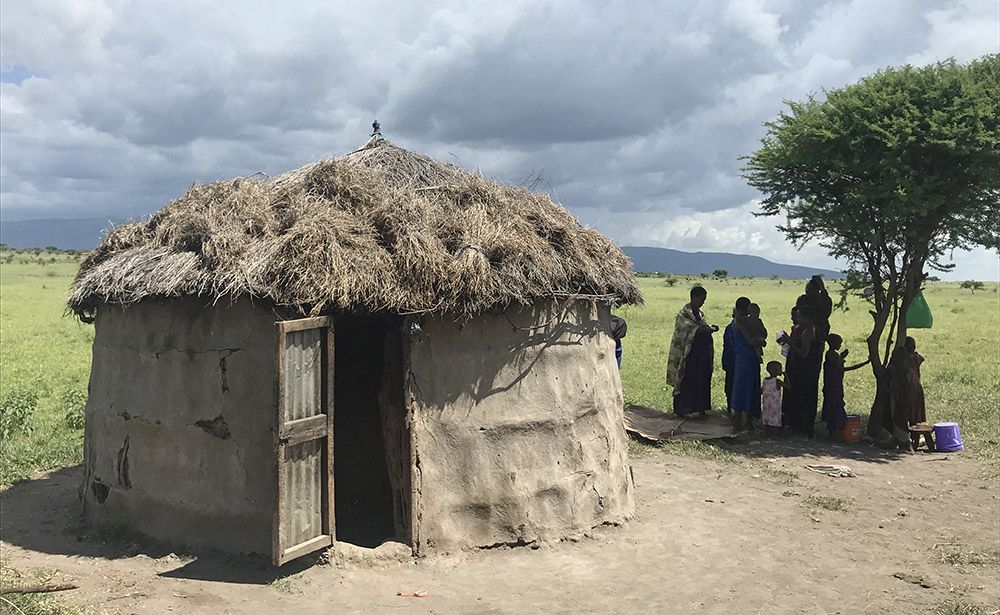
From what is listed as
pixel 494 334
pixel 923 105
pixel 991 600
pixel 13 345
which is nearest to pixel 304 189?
pixel 494 334

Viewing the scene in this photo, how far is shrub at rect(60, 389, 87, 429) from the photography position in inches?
478

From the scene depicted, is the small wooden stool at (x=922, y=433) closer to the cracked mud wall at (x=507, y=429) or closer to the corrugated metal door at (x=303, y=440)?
the cracked mud wall at (x=507, y=429)

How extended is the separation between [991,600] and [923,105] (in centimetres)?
828

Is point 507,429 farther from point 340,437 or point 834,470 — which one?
point 834,470

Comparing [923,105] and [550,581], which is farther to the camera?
[923,105]

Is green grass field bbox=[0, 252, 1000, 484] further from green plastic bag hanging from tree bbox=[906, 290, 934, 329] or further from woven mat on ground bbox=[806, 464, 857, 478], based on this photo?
woven mat on ground bbox=[806, 464, 857, 478]

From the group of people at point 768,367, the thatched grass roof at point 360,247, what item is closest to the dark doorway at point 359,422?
the thatched grass roof at point 360,247

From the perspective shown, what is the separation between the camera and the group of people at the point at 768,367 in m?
11.8

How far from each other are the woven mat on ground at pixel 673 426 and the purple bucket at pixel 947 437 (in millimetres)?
2848

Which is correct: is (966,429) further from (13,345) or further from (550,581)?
(13,345)

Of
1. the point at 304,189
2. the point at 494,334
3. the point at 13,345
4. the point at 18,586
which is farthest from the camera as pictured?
the point at 13,345

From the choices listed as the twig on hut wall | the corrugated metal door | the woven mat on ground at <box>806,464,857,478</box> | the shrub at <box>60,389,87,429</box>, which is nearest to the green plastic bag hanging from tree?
the woven mat on ground at <box>806,464,857,478</box>

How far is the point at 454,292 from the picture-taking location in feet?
22.1

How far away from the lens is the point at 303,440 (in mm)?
6250
